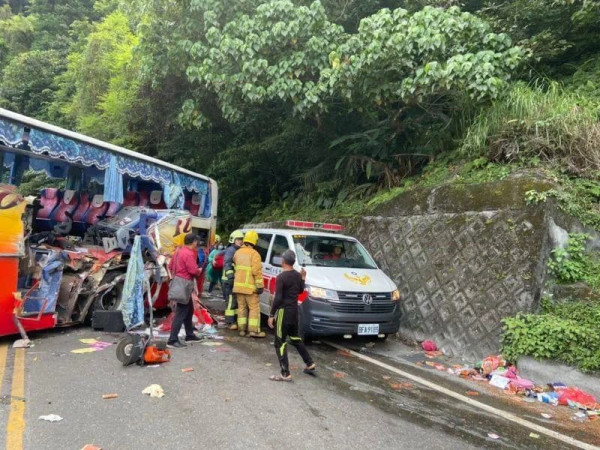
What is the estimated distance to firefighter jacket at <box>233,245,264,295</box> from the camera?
7387 mm

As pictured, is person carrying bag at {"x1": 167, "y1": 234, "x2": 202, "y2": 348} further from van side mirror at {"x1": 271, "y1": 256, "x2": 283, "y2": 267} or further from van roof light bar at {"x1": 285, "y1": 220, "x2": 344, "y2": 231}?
van roof light bar at {"x1": 285, "y1": 220, "x2": 344, "y2": 231}

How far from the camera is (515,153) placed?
8.07 m

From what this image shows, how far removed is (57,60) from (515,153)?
31640mm

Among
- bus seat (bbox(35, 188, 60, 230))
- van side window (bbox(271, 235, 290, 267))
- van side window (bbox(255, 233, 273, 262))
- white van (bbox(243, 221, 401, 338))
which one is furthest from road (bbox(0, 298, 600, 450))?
Answer: bus seat (bbox(35, 188, 60, 230))

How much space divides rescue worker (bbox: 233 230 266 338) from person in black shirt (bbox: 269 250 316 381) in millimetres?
1692

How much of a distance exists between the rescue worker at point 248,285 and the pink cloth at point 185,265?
0.75 meters

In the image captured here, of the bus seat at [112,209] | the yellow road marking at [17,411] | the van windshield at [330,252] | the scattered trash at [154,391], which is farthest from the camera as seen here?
the bus seat at [112,209]

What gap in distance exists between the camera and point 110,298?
331 inches

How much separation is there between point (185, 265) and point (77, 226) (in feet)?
15.2

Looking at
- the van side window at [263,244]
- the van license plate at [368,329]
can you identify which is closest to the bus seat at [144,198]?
the van side window at [263,244]

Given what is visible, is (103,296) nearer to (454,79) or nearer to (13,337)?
(13,337)

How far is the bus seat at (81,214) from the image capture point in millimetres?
10148

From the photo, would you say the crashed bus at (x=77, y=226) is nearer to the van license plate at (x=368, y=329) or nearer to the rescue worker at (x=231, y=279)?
the rescue worker at (x=231, y=279)

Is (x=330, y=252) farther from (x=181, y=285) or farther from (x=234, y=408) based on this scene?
(x=234, y=408)
